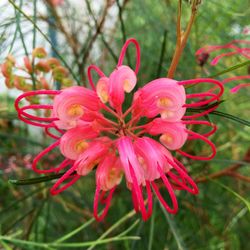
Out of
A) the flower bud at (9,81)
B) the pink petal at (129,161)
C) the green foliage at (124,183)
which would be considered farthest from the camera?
the green foliage at (124,183)

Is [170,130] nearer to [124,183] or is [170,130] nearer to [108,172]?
[108,172]

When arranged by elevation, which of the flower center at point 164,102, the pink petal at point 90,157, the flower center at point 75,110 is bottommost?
the pink petal at point 90,157

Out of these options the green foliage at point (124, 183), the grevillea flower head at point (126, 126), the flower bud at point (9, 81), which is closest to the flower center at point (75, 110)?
the grevillea flower head at point (126, 126)

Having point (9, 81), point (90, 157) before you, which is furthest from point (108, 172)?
point (9, 81)

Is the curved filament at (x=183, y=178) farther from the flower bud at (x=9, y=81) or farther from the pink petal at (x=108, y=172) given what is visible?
the flower bud at (x=9, y=81)

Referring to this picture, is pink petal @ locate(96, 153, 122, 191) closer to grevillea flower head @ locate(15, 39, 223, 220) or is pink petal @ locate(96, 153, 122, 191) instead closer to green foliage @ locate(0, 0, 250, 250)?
grevillea flower head @ locate(15, 39, 223, 220)

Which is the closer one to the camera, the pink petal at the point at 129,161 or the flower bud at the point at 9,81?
the pink petal at the point at 129,161

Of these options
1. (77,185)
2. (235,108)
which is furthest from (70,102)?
(235,108)

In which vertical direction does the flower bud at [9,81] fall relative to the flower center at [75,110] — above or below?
above

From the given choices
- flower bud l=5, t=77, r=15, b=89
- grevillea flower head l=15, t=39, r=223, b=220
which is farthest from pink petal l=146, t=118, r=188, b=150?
flower bud l=5, t=77, r=15, b=89

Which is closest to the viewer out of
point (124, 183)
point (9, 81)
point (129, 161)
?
point (129, 161)

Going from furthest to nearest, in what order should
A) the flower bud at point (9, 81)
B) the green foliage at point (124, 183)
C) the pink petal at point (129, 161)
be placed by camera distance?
1. the green foliage at point (124, 183)
2. the flower bud at point (9, 81)
3. the pink petal at point (129, 161)
